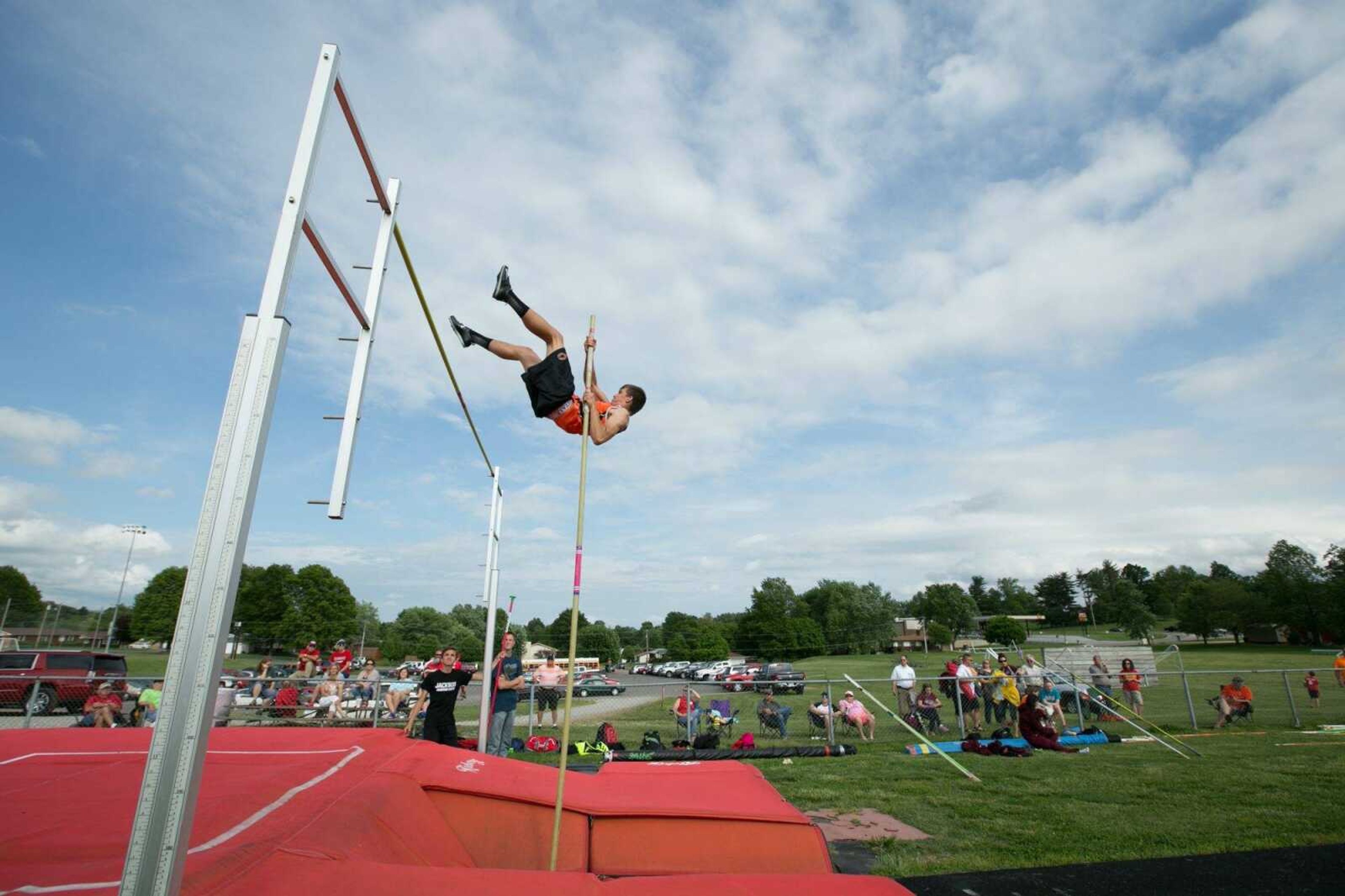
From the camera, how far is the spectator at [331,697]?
10.9m

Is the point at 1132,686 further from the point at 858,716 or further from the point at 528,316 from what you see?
the point at 528,316

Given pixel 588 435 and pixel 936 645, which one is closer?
pixel 588 435

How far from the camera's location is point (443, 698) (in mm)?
7191

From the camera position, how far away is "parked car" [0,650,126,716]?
1247 centimetres

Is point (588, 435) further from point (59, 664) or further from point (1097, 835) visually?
point (59, 664)

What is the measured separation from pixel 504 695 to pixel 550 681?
2359mm

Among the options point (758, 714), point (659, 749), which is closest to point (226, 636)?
point (659, 749)

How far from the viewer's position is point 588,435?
4328 mm

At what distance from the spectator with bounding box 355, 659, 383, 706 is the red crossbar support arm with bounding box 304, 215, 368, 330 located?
27.3 feet

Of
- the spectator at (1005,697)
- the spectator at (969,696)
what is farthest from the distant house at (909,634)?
the spectator at (969,696)

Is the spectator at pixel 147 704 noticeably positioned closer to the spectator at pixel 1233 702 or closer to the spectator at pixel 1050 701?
the spectator at pixel 1050 701

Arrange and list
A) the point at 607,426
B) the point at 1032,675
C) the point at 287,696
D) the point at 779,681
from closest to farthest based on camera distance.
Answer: the point at 607,426
the point at 287,696
the point at 779,681
the point at 1032,675

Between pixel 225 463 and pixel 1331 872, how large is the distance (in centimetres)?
618

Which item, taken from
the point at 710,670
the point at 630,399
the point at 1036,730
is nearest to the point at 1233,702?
the point at 1036,730
